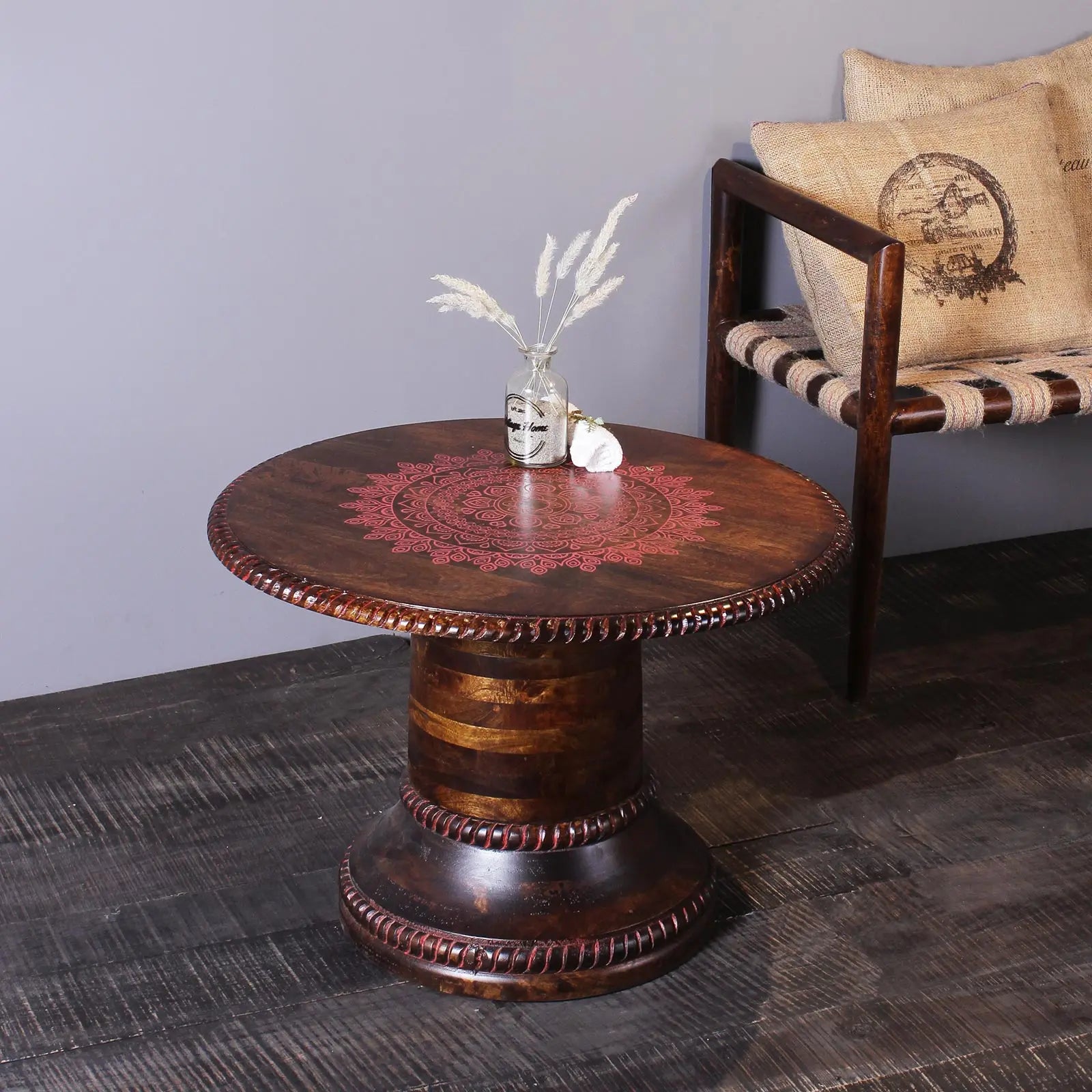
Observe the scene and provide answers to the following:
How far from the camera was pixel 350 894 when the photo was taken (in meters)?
1.78

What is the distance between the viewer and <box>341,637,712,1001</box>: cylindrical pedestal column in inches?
65.6

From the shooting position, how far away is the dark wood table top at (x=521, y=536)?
1.46 meters

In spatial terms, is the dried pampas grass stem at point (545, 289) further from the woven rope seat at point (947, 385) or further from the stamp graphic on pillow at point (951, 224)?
the stamp graphic on pillow at point (951, 224)

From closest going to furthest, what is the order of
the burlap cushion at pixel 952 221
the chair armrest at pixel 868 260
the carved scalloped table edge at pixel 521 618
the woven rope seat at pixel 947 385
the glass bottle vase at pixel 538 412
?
the carved scalloped table edge at pixel 521 618 → the glass bottle vase at pixel 538 412 → the chair armrest at pixel 868 260 → the woven rope seat at pixel 947 385 → the burlap cushion at pixel 952 221

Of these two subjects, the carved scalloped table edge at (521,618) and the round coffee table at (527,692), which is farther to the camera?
the round coffee table at (527,692)

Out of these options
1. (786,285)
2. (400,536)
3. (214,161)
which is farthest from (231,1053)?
(786,285)

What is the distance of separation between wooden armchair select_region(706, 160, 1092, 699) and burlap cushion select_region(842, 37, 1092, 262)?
292mm

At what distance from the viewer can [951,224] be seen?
7.95ft

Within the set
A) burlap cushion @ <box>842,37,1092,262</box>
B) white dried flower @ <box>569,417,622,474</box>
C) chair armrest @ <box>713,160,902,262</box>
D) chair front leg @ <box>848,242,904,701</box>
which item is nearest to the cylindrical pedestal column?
white dried flower @ <box>569,417,622,474</box>

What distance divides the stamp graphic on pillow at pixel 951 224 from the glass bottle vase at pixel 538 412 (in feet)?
2.79

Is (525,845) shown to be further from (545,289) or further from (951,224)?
(951,224)

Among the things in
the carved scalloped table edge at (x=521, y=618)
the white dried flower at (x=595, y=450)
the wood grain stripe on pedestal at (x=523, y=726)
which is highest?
the white dried flower at (x=595, y=450)

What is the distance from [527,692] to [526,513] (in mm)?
218

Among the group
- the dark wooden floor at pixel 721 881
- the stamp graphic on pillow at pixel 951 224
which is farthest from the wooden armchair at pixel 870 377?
the dark wooden floor at pixel 721 881
